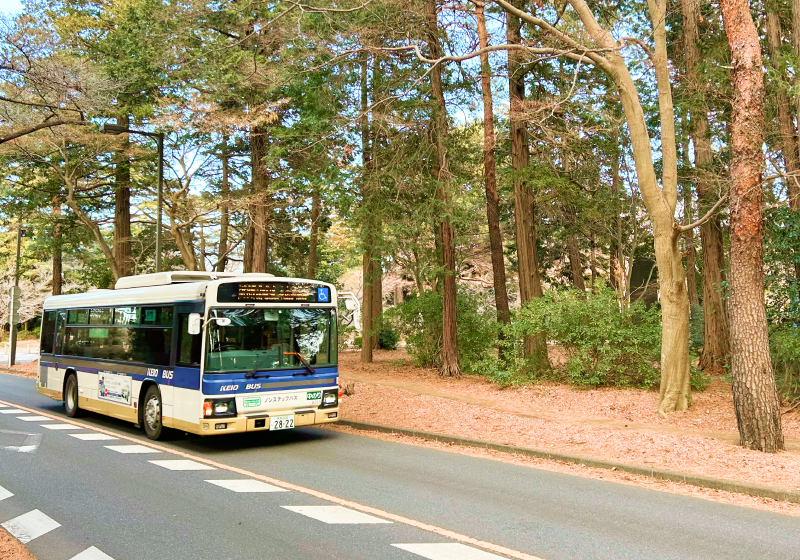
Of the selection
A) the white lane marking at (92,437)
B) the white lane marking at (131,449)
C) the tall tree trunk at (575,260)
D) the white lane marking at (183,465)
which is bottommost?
the white lane marking at (183,465)

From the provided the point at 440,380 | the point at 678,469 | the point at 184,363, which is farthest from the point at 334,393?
the point at 440,380

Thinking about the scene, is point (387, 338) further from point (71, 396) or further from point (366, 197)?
point (71, 396)

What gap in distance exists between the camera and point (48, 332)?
52.5 ft

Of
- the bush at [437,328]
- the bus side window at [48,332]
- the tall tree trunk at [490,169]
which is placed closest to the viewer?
the bus side window at [48,332]

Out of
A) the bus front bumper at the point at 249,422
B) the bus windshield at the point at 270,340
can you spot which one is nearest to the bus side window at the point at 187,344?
the bus windshield at the point at 270,340

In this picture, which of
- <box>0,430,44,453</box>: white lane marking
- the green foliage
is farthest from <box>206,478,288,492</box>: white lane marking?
the green foliage

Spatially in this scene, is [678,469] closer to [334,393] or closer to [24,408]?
[334,393]

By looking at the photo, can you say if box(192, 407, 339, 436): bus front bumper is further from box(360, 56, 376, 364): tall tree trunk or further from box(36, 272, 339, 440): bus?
box(360, 56, 376, 364): tall tree trunk

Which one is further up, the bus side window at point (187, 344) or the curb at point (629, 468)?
the bus side window at point (187, 344)

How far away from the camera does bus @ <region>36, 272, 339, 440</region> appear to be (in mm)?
9570

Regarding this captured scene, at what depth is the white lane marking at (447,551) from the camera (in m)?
5.11

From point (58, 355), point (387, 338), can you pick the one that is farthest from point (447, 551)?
point (387, 338)

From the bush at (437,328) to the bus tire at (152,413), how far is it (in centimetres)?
982

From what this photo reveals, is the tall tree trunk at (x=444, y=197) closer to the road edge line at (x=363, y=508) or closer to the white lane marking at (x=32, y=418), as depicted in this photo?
the road edge line at (x=363, y=508)
